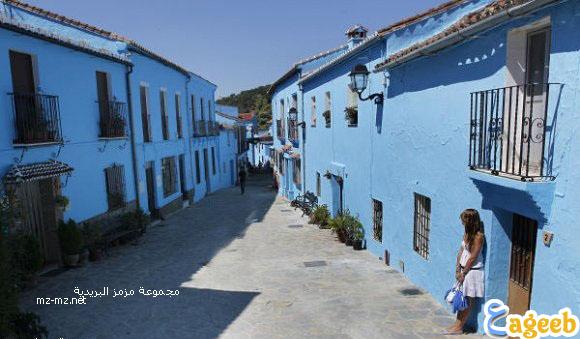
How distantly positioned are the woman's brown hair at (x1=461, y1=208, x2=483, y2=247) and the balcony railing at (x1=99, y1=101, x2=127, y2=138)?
10758 mm

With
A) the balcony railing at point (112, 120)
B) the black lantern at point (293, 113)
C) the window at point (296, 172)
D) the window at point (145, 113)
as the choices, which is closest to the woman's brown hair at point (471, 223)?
the balcony railing at point (112, 120)

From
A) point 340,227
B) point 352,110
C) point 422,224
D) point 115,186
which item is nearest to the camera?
point 422,224

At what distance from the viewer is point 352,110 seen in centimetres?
1209

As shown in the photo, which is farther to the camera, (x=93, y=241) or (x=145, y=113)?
(x=145, y=113)

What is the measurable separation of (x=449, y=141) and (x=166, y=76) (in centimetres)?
1540

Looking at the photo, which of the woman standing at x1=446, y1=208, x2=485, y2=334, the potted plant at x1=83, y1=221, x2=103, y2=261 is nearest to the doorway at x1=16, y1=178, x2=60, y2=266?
the potted plant at x1=83, y1=221, x2=103, y2=261

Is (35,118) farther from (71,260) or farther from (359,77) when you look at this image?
(359,77)

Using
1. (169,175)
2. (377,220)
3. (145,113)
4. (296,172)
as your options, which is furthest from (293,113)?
(377,220)

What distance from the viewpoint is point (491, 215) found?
5957mm

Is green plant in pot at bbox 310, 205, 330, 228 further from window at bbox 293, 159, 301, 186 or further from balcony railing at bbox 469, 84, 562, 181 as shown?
balcony railing at bbox 469, 84, 562, 181

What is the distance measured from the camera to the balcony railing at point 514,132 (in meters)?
4.77

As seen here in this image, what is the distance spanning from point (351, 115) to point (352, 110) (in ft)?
0.52

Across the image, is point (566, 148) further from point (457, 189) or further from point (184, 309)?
point (184, 309)

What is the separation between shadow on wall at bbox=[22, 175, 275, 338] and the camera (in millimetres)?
6980
